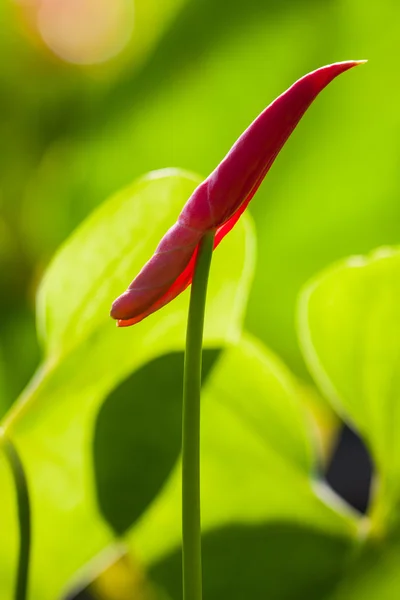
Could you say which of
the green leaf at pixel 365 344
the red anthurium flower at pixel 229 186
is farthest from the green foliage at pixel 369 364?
the red anthurium flower at pixel 229 186

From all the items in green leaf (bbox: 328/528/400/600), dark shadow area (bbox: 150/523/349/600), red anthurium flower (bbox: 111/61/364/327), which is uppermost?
red anthurium flower (bbox: 111/61/364/327)

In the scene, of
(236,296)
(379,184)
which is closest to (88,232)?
(236,296)

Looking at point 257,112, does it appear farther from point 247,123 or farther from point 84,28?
point 84,28

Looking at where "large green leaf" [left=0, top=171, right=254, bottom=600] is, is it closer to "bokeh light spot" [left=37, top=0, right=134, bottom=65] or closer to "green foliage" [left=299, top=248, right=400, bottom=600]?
"green foliage" [left=299, top=248, right=400, bottom=600]

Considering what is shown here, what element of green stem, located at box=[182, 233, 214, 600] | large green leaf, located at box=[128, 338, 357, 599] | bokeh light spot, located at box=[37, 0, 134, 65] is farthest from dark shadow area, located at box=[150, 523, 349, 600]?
bokeh light spot, located at box=[37, 0, 134, 65]

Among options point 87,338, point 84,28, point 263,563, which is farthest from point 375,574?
point 84,28

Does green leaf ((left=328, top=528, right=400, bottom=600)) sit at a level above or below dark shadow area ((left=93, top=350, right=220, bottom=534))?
below

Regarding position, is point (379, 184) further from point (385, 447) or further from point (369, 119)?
point (385, 447)
